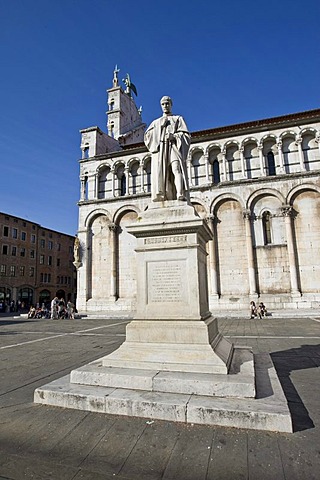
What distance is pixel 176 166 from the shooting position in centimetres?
581

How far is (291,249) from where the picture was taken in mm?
23766

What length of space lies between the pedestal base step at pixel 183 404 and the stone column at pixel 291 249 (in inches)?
824

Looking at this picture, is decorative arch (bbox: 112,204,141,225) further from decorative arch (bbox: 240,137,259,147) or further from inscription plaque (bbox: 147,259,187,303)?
inscription plaque (bbox: 147,259,187,303)

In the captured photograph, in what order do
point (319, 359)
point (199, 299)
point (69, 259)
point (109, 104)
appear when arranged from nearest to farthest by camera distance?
point (199, 299)
point (319, 359)
point (109, 104)
point (69, 259)

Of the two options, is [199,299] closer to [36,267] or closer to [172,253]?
[172,253]

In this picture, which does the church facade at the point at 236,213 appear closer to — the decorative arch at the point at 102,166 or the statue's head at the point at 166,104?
the decorative arch at the point at 102,166

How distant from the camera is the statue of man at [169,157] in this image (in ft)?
19.1

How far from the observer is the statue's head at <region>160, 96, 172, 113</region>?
6090 mm

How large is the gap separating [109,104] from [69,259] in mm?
32334

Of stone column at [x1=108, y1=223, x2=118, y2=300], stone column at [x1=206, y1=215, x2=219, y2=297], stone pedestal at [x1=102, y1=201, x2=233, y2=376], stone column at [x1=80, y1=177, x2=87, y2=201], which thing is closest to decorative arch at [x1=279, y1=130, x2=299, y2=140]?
stone column at [x1=206, y1=215, x2=219, y2=297]

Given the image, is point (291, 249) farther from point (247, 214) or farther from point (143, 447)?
point (143, 447)

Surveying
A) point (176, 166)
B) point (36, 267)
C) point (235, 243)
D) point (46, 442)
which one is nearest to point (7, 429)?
point (46, 442)

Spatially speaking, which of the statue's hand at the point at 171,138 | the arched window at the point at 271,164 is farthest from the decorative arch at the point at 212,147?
the statue's hand at the point at 171,138

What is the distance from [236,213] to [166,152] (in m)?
21.4
